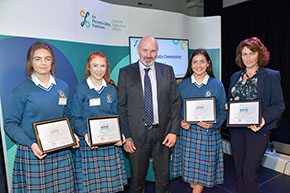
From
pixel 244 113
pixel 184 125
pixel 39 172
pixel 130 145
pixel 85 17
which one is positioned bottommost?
pixel 39 172

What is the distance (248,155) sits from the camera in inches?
81.4

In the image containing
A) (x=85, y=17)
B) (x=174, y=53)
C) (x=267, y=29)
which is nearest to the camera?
(x=85, y=17)

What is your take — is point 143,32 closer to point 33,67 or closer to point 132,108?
point 132,108

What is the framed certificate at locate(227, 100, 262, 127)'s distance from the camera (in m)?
1.99

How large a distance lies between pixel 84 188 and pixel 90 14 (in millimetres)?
2004

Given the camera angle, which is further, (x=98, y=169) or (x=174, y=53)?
(x=174, y=53)

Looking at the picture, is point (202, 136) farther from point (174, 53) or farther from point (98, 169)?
point (174, 53)

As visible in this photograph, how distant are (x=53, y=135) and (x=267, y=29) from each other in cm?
478

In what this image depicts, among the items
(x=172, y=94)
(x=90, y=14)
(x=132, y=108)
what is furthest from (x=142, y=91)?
(x=90, y=14)

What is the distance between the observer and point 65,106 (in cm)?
199

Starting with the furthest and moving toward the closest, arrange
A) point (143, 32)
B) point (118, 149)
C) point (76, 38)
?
point (143, 32) < point (76, 38) < point (118, 149)

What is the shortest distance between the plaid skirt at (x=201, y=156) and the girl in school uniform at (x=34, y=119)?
1277 millimetres

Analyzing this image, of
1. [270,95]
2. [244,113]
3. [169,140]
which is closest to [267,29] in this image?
[270,95]

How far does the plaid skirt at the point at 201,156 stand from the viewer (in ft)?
7.29
